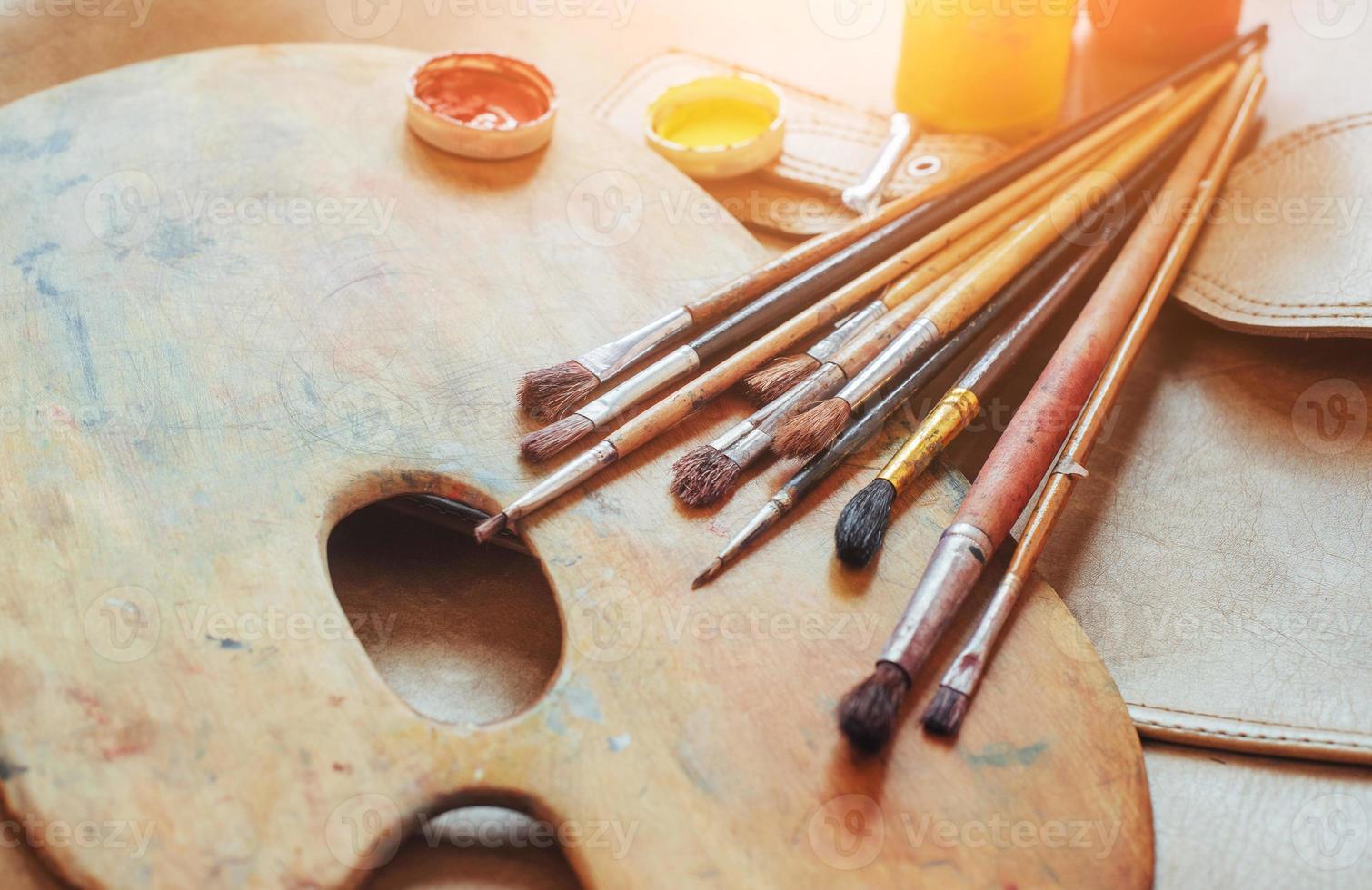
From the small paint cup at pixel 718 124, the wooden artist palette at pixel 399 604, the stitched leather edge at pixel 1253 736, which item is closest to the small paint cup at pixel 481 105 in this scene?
the wooden artist palette at pixel 399 604

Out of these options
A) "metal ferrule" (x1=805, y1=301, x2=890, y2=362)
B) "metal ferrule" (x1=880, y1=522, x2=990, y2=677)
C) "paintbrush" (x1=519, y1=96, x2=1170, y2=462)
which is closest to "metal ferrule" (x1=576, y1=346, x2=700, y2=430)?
"paintbrush" (x1=519, y1=96, x2=1170, y2=462)

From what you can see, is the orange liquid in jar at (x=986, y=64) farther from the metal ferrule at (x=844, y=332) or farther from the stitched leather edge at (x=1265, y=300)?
the metal ferrule at (x=844, y=332)

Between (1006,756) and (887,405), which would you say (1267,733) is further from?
(887,405)

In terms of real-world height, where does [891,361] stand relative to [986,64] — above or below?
below

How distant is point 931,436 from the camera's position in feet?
4.04

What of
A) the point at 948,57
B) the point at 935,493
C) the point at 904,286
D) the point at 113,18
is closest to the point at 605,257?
the point at 904,286

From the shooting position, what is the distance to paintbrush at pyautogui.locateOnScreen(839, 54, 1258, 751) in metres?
1.00

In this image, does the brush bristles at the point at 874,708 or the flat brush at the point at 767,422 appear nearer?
the brush bristles at the point at 874,708

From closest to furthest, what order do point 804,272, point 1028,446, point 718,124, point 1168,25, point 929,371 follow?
1. point 1028,446
2. point 929,371
3. point 804,272
4. point 718,124
5. point 1168,25

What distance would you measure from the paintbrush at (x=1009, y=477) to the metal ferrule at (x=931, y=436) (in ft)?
0.18

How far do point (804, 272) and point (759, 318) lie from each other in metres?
0.11

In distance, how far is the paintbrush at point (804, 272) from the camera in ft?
4.16

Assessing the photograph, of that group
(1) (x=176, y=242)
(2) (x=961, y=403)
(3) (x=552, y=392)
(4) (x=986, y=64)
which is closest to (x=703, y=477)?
(3) (x=552, y=392)

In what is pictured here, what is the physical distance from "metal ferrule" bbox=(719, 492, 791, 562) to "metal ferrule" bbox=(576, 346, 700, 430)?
20 cm
